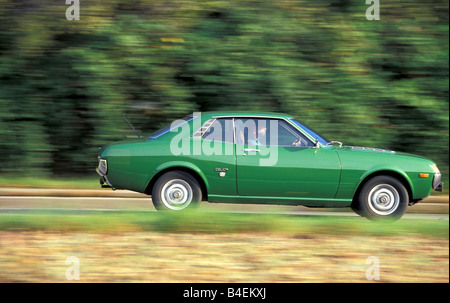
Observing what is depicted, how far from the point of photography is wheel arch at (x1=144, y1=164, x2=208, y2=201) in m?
7.12

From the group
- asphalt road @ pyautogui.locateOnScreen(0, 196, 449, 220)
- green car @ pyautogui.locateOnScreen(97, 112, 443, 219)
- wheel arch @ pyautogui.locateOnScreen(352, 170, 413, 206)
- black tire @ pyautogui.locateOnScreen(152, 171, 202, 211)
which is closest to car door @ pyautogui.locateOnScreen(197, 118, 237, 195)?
green car @ pyautogui.locateOnScreen(97, 112, 443, 219)

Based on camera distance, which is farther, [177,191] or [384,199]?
[384,199]

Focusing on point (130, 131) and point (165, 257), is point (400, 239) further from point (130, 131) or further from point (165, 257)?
point (130, 131)

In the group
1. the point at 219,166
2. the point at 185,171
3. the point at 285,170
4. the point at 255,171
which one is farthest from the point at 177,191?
the point at 285,170

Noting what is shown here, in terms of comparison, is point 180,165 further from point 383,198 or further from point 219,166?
point 383,198

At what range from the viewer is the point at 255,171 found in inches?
282

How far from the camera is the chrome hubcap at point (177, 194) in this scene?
714cm

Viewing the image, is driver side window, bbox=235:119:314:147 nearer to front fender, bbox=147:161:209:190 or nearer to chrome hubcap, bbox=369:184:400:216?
front fender, bbox=147:161:209:190

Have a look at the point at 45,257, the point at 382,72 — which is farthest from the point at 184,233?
the point at 382,72

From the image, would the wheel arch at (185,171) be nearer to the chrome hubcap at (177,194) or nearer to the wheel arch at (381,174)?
the chrome hubcap at (177,194)

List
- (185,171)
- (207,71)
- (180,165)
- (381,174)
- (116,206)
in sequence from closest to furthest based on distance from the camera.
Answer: (180,165) < (185,171) < (381,174) < (116,206) < (207,71)

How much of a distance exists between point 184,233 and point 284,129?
220cm

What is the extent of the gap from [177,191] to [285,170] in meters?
1.36

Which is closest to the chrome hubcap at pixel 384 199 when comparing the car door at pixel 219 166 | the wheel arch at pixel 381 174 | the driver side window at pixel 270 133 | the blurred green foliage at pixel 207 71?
the wheel arch at pixel 381 174
